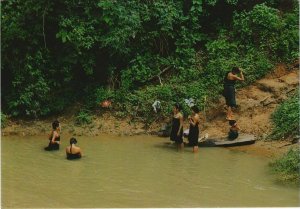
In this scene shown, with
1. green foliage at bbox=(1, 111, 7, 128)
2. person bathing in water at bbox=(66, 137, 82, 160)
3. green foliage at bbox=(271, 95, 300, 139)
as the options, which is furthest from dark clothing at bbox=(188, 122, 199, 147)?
green foliage at bbox=(1, 111, 7, 128)

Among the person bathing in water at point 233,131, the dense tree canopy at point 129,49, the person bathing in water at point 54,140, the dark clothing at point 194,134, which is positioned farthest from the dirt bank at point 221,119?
the person bathing in water at point 54,140

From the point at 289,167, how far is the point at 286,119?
2.78m

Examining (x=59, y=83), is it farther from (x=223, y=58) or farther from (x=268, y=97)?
(x=268, y=97)

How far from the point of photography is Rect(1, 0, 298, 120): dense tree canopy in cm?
1345

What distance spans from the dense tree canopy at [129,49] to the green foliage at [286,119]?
65.5 inches

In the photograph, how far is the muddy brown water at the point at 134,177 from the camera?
8195mm

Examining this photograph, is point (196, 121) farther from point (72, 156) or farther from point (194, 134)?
point (72, 156)

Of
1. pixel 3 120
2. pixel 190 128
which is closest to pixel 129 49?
pixel 190 128

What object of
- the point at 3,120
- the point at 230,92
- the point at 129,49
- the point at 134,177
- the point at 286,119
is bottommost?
the point at 134,177

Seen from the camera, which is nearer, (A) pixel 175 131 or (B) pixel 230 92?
(A) pixel 175 131

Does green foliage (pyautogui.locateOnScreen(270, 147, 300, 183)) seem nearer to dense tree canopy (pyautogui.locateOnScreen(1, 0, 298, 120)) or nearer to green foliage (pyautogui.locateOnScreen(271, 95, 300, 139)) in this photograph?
green foliage (pyautogui.locateOnScreen(271, 95, 300, 139))

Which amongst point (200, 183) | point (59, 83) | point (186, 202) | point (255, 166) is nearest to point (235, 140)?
point (255, 166)

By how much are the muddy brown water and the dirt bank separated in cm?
73

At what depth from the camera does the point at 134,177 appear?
375 inches
